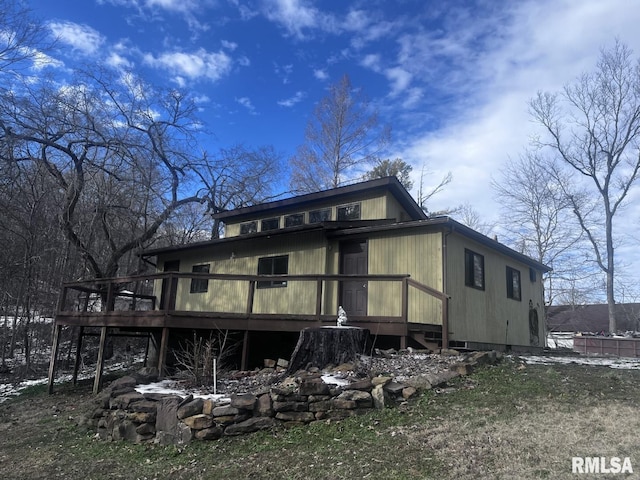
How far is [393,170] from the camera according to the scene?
31750 millimetres

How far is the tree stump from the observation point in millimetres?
8352

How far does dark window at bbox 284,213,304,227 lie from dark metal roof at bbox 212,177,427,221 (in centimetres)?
27

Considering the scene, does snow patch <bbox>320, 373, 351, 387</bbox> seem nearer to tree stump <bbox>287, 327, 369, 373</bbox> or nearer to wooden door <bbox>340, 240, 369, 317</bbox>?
tree stump <bbox>287, 327, 369, 373</bbox>

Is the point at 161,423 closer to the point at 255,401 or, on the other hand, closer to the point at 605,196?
the point at 255,401

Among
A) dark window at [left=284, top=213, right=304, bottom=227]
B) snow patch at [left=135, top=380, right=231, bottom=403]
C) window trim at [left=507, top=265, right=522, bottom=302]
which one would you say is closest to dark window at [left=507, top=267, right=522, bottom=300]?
window trim at [left=507, top=265, right=522, bottom=302]

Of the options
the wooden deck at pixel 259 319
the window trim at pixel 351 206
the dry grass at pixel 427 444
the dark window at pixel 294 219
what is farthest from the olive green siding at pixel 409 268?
the dark window at pixel 294 219

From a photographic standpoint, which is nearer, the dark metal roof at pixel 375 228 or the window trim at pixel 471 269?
the dark metal roof at pixel 375 228

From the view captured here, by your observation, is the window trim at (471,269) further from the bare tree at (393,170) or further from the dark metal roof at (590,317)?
the dark metal roof at (590,317)

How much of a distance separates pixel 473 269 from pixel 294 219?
A: 20.5ft

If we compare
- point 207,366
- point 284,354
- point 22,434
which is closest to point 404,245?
point 284,354

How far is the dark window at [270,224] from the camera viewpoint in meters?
16.6

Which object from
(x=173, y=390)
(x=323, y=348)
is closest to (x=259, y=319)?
(x=323, y=348)

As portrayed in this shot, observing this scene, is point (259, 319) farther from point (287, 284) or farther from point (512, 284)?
point (512, 284)

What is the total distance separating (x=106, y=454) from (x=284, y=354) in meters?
5.55
